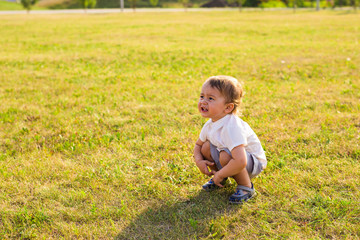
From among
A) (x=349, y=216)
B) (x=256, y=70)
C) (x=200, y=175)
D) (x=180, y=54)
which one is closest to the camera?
(x=349, y=216)

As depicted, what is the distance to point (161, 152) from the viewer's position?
4.58 m

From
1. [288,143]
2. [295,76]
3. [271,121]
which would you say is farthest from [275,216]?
[295,76]

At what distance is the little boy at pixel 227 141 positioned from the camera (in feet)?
10.4

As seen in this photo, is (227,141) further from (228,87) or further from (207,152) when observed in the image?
(228,87)

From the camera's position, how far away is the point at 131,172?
160 inches

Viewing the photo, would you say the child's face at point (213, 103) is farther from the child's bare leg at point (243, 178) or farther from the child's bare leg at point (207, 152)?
the child's bare leg at point (243, 178)

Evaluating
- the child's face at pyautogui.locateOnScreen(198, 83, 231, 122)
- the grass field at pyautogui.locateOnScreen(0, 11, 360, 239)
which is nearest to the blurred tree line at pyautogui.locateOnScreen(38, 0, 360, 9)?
the grass field at pyautogui.locateOnScreen(0, 11, 360, 239)

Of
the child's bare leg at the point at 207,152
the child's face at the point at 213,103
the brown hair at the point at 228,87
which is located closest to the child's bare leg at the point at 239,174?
the child's bare leg at the point at 207,152

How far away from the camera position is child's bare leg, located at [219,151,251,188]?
3246 mm

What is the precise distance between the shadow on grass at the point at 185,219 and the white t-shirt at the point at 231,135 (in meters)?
0.53

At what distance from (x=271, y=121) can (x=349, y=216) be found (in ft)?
8.32

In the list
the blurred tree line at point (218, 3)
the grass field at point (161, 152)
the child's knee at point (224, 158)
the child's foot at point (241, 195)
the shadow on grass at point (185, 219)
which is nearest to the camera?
the shadow on grass at point (185, 219)

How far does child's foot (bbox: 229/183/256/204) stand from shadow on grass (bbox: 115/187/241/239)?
0.06 meters

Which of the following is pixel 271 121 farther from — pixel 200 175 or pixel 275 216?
pixel 275 216
